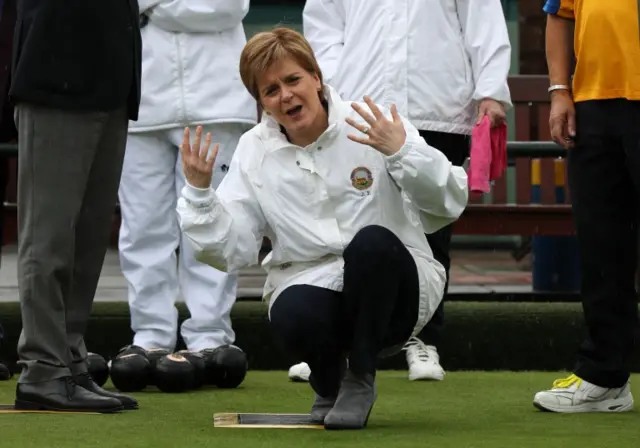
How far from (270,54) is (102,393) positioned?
123 centimetres

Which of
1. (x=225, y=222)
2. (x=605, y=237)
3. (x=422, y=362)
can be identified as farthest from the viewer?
(x=422, y=362)

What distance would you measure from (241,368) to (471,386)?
2.81ft

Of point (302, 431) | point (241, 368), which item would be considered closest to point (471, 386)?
point (241, 368)

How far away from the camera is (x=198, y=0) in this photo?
5.56 meters

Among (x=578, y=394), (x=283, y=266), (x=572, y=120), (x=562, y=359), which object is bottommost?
(x=562, y=359)

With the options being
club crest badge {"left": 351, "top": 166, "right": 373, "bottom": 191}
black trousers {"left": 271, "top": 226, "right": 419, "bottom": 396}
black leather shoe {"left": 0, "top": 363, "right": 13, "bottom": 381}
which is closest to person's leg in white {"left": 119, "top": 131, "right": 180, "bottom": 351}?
black leather shoe {"left": 0, "top": 363, "right": 13, "bottom": 381}

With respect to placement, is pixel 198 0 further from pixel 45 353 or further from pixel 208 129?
pixel 45 353

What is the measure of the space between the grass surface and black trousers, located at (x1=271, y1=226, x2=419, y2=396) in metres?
0.24

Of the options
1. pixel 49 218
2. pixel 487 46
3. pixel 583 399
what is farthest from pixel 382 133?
pixel 487 46

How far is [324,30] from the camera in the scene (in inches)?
235

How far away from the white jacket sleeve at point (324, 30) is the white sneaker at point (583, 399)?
1708mm

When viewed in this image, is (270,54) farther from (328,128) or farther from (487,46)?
(487,46)

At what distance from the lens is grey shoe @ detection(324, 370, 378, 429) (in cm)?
421

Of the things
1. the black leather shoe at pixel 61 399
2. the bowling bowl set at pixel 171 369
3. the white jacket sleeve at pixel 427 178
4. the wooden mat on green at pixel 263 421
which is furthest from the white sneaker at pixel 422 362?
the white jacket sleeve at pixel 427 178
